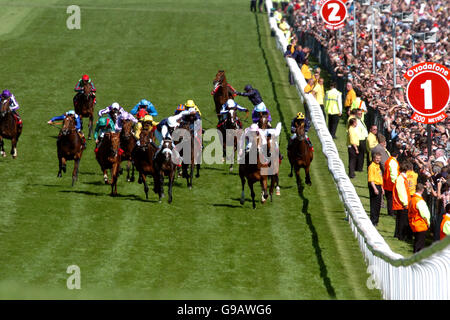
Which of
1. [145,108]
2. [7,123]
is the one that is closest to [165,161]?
[145,108]

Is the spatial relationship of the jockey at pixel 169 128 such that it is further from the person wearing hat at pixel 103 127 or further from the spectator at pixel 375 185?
the spectator at pixel 375 185

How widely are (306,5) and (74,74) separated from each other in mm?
15226

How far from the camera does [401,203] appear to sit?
19734 millimetres

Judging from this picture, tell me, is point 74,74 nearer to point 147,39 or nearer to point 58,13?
point 147,39

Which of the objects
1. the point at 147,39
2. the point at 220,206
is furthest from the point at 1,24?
the point at 220,206

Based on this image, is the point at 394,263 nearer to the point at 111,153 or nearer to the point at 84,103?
the point at 111,153

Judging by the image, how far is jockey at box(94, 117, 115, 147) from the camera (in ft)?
74.1

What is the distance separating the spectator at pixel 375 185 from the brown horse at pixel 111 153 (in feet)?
17.4

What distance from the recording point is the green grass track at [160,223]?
16.1 metres

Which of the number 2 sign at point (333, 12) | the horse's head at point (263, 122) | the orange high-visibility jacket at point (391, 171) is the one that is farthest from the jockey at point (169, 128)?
the number 2 sign at point (333, 12)

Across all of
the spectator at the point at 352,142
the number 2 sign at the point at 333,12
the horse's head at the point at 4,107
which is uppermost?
the number 2 sign at the point at 333,12

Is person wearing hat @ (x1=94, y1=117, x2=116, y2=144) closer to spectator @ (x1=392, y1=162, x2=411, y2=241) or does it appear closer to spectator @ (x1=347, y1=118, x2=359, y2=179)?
spectator @ (x1=347, y1=118, x2=359, y2=179)

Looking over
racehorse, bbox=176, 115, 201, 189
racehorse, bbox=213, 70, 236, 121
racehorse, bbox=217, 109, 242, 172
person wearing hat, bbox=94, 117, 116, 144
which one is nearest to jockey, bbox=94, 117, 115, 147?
person wearing hat, bbox=94, 117, 116, 144

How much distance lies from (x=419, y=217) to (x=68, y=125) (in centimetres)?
813
